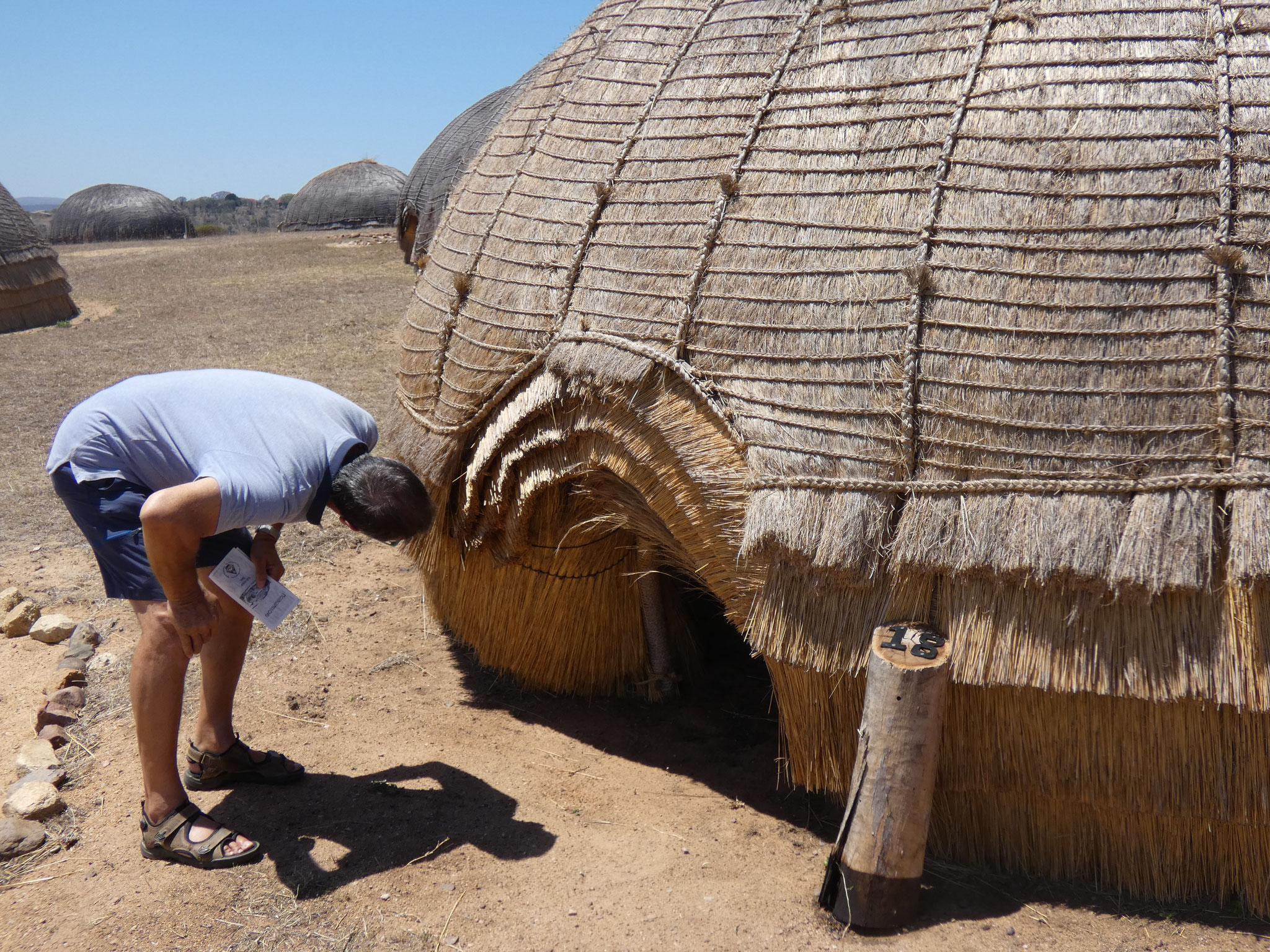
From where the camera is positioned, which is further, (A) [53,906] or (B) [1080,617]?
(A) [53,906]

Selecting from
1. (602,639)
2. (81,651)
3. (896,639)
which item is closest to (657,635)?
(602,639)

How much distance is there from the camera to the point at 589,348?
3666mm

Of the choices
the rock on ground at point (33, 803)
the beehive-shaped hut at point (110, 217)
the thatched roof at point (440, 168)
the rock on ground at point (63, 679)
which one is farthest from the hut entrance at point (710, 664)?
the beehive-shaped hut at point (110, 217)

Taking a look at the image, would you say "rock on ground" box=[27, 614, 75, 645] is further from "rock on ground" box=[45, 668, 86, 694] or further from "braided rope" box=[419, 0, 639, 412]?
"braided rope" box=[419, 0, 639, 412]

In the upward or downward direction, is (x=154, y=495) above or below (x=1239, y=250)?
below

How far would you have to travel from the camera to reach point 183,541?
2.91 metres

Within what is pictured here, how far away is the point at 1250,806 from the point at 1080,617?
763 millimetres

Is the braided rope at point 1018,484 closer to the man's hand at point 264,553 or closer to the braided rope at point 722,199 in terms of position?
the braided rope at point 722,199

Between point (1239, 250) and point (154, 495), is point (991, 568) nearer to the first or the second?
point (1239, 250)

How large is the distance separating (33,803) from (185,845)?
2.48 feet

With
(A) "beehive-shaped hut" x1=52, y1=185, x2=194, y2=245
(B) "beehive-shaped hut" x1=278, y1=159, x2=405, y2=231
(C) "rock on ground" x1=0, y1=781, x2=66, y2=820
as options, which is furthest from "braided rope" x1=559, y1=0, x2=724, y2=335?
(A) "beehive-shaped hut" x1=52, y1=185, x2=194, y2=245

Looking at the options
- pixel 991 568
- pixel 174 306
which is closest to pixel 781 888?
pixel 991 568

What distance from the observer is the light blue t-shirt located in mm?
3146

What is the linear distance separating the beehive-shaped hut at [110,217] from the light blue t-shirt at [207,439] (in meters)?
29.3
